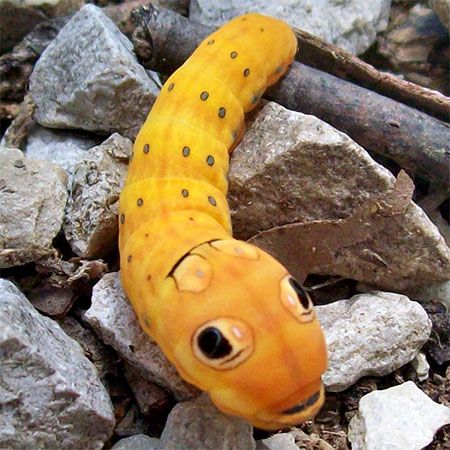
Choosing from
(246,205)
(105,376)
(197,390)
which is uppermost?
(246,205)

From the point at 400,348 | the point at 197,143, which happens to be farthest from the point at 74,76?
the point at 400,348

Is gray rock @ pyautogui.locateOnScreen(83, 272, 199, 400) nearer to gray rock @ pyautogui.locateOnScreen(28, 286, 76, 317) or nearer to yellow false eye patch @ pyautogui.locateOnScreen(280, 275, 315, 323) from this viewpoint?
gray rock @ pyautogui.locateOnScreen(28, 286, 76, 317)

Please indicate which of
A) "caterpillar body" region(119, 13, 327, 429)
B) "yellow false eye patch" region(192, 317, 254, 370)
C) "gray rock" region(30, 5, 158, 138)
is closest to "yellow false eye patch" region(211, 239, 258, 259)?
"caterpillar body" region(119, 13, 327, 429)

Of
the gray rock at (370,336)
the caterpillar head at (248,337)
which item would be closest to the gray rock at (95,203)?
the caterpillar head at (248,337)

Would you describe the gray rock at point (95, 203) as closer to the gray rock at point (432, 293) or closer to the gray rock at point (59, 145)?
the gray rock at point (59, 145)

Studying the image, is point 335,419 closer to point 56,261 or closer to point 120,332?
point 120,332

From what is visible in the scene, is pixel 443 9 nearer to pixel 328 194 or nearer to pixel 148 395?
pixel 328 194

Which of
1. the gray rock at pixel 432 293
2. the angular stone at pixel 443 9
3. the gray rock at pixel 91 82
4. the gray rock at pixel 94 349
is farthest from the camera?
the angular stone at pixel 443 9
